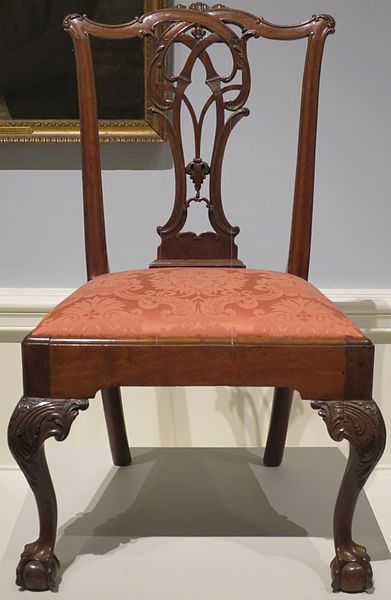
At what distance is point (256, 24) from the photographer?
147cm

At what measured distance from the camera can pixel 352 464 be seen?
3.76 ft

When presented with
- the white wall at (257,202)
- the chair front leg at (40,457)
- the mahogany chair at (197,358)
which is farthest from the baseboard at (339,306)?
the chair front leg at (40,457)

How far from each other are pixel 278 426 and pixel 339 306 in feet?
1.23

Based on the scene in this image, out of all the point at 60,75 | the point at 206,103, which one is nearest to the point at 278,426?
the point at 206,103

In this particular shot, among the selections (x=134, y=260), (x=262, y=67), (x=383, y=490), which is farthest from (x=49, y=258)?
(x=383, y=490)

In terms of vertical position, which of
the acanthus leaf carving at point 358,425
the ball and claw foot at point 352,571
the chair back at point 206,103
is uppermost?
the chair back at point 206,103

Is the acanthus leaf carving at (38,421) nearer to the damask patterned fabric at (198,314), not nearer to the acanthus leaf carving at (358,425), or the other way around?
the damask patterned fabric at (198,314)

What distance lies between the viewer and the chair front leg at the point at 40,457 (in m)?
1.12

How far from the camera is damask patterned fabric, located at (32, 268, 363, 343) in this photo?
1111mm

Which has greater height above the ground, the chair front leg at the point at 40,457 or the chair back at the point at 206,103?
the chair back at the point at 206,103

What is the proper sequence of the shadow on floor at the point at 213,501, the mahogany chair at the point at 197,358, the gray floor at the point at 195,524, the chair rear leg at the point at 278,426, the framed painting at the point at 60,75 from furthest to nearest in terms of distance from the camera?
the framed painting at the point at 60,75 < the chair rear leg at the point at 278,426 < the shadow on floor at the point at 213,501 < the gray floor at the point at 195,524 < the mahogany chair at the point at 197,358

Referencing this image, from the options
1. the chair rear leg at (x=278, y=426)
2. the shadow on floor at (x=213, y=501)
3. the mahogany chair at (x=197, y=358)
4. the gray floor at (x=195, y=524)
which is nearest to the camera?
the mahogany chair at (x=197, y=358)

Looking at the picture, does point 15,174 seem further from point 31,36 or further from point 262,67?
point 262,67

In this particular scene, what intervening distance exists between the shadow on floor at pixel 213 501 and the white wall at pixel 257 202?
0.40 ft
